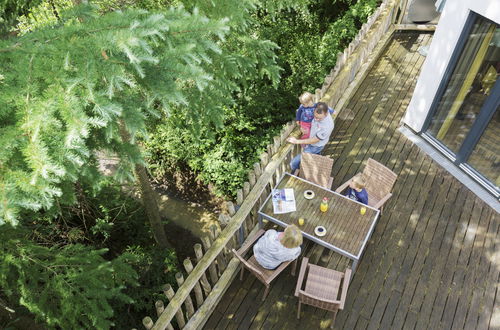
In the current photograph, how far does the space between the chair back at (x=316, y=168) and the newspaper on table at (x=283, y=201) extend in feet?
2.13

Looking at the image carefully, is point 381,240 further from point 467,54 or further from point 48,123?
point 48,123

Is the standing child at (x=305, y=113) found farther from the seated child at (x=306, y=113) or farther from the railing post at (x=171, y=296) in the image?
the railing post at (x=171, y=296)

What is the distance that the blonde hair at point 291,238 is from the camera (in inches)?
185

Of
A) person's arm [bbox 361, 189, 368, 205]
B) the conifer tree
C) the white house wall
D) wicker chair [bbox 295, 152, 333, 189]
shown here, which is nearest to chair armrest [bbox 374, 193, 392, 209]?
person's arm [bbox 361, 189, 368, 205]

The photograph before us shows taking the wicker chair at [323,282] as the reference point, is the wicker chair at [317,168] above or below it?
above

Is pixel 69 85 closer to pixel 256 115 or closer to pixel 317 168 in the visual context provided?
pixel 317 168

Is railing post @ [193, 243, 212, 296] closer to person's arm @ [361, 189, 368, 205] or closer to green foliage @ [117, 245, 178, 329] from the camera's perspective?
green foliage @ [117, 245, 178, 329]

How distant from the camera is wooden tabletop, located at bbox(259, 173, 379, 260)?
5090mm

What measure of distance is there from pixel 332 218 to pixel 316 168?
106cm

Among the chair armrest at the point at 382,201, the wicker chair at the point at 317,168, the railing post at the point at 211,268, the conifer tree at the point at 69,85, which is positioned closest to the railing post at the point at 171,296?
the railing post at the point at 211,268

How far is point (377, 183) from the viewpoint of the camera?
594cm

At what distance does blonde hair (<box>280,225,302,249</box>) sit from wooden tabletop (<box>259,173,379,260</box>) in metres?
0.45

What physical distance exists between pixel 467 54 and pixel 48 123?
612cm

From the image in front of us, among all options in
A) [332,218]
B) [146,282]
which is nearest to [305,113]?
[332,218]
